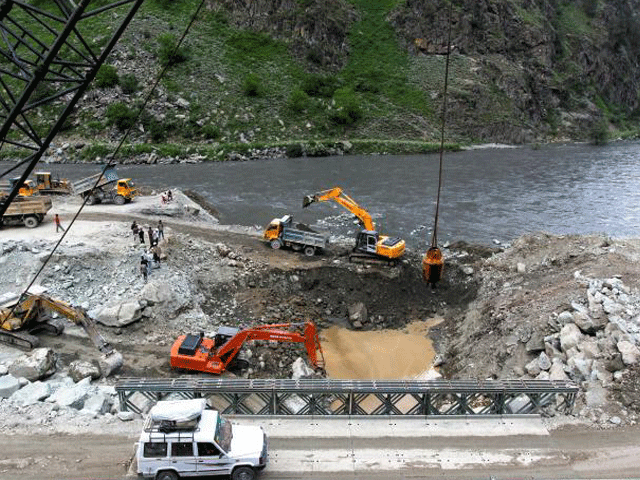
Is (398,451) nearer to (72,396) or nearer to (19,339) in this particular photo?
(72,396)

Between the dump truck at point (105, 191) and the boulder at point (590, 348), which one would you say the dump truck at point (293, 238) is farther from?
the boulder at point (590, 348)

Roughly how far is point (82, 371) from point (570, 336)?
16.0m

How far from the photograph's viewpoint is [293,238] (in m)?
30.9

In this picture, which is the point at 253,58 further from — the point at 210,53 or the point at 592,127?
the point at 592,127

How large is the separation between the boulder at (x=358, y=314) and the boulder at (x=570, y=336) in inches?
367

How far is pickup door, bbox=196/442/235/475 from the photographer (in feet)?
38.7

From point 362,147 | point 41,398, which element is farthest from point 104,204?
point 362,147

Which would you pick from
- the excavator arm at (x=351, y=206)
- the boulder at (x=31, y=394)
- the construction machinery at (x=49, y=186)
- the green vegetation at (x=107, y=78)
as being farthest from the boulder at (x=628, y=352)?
the green vegetation at (x=107, y=78)

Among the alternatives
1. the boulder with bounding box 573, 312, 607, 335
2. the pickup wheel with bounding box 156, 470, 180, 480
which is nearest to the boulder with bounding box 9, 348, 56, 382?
the pickup wheel with bounding box 156, 470, 180, 480

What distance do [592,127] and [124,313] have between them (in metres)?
84.5

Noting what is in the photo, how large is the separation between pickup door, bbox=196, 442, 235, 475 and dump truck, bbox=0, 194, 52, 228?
78.5 feet

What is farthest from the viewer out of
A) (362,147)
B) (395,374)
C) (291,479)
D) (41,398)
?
(362,147)

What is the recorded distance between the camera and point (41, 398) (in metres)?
15.9

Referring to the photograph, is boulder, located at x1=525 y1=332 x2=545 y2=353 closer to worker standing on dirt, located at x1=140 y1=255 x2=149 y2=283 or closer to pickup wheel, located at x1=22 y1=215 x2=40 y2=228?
worker standing on dirt, located at x1=140 y1=255 x2=149 y2=283
